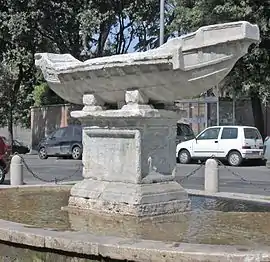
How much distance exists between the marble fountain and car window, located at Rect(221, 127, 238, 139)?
16583 mm

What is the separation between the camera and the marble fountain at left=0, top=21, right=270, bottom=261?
699 centimetres

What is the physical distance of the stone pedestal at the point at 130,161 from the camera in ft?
26.1

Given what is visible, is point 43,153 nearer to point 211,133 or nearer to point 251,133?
point 211,133

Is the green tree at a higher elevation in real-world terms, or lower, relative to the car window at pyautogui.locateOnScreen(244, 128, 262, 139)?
higher

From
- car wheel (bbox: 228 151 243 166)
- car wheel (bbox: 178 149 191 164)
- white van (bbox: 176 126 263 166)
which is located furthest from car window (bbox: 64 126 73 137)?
car wheel (bbox: 228 151 243 166)

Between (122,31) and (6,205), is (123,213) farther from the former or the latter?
(122,31)

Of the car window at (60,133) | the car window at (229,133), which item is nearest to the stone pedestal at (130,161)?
the car window at (229,133)

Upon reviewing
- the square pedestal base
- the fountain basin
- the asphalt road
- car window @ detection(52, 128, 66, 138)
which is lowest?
the asphalt road

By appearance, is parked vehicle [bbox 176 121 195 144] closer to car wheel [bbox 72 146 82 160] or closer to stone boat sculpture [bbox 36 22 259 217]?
car wheel [bbox 72 146 82 160]

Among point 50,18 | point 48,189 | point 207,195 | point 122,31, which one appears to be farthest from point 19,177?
point 122,31

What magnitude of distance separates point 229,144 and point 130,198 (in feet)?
59.4

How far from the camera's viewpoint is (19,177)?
13.5 meters

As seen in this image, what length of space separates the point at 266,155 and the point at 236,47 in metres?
16.9

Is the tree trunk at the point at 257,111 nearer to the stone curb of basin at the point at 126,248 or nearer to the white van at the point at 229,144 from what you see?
the white van at the point at 229,144
